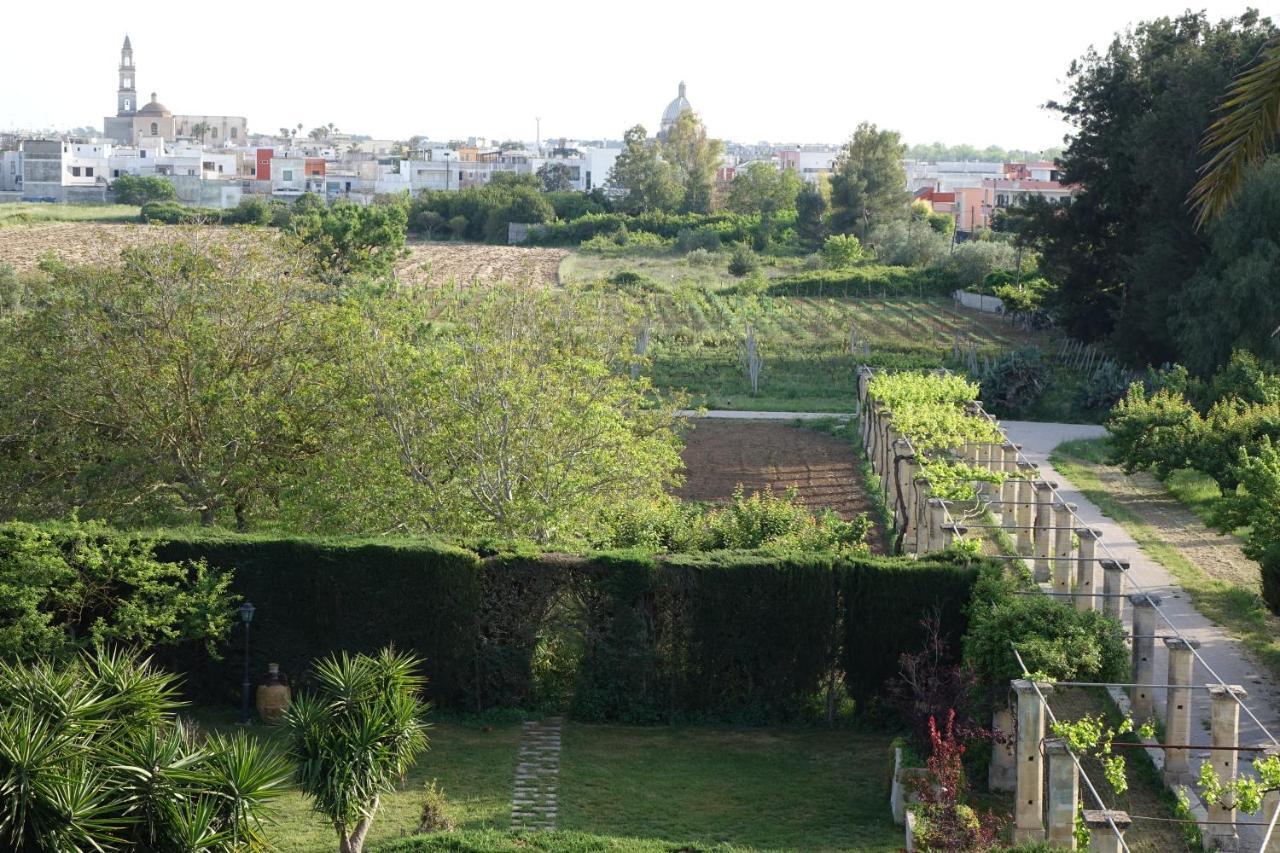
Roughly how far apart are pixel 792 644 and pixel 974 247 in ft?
167

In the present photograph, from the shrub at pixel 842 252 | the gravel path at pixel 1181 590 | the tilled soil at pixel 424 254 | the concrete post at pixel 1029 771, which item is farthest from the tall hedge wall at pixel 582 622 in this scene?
the shrub at pixel 842 252

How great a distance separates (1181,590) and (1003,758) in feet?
25.7

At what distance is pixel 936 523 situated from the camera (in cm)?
1884

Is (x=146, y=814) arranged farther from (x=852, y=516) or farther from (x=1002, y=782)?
(x=852, y=516)

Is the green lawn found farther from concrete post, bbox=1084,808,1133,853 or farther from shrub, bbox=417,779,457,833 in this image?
concrete post, bbox=1084,808,1133,853

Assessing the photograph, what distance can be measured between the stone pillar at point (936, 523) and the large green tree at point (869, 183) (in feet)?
231

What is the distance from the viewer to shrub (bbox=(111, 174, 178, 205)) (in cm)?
11444

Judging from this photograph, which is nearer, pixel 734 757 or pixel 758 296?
pixel 734 757

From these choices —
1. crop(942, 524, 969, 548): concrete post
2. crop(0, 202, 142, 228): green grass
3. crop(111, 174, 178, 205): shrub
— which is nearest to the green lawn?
crop(942, 524, 969, 548): concrete post

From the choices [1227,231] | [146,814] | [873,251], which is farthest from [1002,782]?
[873,251]

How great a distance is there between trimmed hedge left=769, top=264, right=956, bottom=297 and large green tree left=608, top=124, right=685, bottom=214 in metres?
39.4

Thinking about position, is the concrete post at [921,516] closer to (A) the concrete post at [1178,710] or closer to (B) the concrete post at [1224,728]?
(A) the concrete post at [1178,710]

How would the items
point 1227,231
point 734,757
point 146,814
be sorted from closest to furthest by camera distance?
point 146,814 < point 734,757 < point 1227,231

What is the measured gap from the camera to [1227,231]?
108ft
